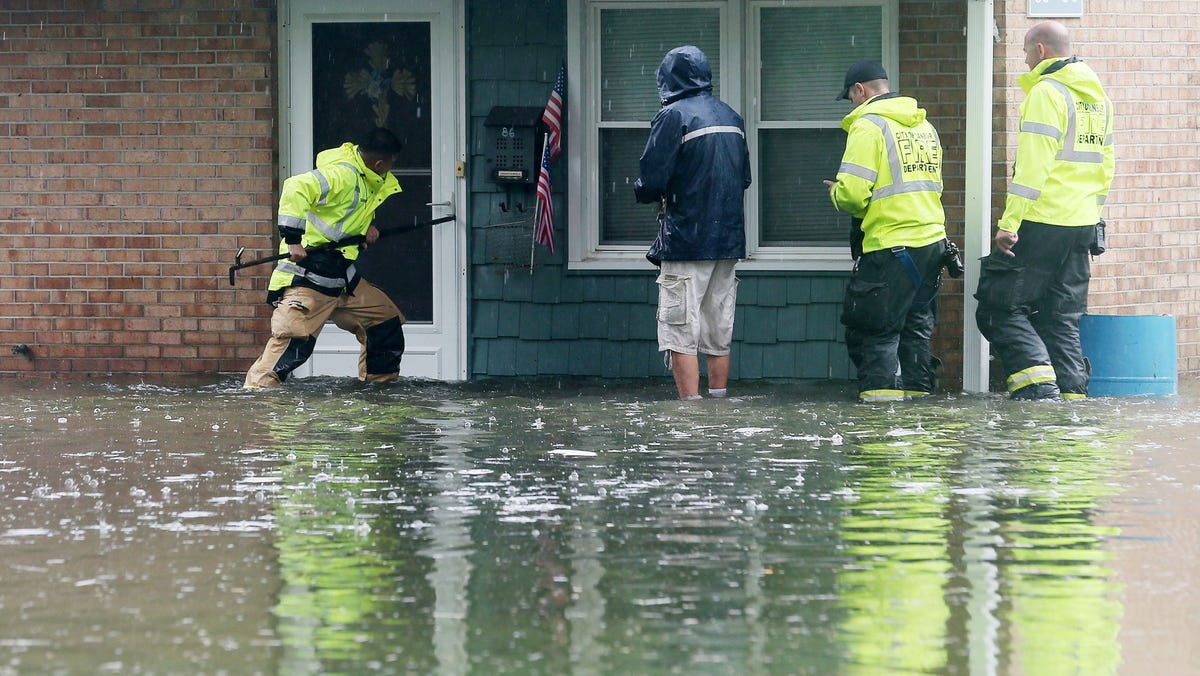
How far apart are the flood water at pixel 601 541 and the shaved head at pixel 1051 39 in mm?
1870

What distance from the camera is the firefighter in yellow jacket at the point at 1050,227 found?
369 inches

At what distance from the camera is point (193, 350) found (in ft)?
36.5

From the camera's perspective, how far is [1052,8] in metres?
10.4

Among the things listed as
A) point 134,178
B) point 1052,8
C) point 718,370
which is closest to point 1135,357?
→ point 1052,8

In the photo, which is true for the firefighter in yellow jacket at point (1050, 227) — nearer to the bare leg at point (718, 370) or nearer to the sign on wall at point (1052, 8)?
the sign on wall at point (1052, 8)

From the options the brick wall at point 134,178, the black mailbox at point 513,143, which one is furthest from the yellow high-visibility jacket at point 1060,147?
the brick wall at point 134,178

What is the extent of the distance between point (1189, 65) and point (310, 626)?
7917 millimetres

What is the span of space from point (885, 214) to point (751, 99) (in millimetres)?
1691

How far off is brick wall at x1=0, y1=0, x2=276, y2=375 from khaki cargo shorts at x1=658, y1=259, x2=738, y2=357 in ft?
8.96

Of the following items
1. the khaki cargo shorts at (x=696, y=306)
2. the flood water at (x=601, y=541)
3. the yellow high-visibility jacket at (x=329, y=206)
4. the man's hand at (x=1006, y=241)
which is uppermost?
the yellow high-visibility jacket at (x=329, y=206)

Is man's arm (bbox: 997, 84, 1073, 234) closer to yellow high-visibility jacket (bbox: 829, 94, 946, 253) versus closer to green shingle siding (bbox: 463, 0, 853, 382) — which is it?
yellow high-visibility jacket (bbox: 829, 94, 946, 253)

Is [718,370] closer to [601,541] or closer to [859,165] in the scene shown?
[859,165]

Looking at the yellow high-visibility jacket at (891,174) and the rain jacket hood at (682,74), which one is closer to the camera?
the yellow high-visibility jacket at (891,174)

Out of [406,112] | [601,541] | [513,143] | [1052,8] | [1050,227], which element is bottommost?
[601,541]
